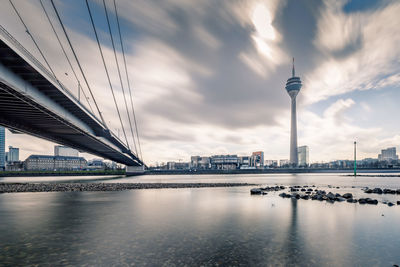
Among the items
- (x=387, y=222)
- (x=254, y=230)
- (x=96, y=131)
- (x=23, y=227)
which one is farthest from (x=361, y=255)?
(x=96, y=131)

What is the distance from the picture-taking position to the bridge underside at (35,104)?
28328mm

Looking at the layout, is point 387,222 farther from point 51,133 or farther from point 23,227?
point 51,133

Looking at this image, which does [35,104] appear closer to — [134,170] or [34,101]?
[34,101]

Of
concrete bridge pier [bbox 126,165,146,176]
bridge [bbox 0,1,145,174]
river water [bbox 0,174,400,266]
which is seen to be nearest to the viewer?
river water [bbox 0,174,400,266]

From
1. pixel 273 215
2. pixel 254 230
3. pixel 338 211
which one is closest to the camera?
pixel 254 230

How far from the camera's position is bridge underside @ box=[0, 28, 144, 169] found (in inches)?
1115

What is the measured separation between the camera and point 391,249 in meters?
12.1

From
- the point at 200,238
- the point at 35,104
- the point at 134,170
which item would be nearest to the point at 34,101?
the point at 35,104

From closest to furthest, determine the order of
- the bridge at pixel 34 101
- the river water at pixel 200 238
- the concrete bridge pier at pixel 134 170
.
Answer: the river water at pixel 200 238 < the bridge at pixel 34 101 < the concrete bridge pier at pixel 134 170

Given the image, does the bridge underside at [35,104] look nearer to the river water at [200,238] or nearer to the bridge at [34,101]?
the bridge at [34,101]

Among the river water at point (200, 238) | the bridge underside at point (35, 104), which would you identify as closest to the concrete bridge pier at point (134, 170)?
the bridge underside at point (35, 104)

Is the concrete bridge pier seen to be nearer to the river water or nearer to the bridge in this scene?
the bridge

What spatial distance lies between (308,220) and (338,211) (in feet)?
18.9

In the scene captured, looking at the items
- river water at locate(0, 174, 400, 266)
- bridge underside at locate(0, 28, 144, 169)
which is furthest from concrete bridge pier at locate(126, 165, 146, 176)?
river water at locate(0, 174, 400, 266)
